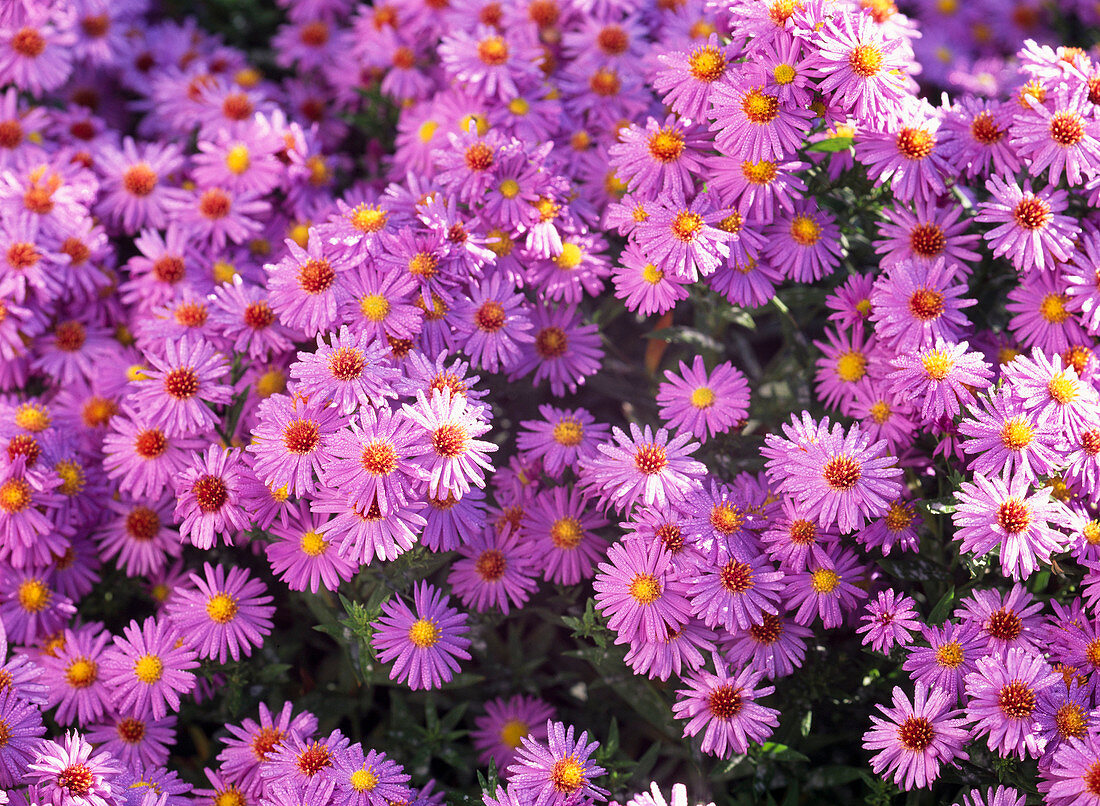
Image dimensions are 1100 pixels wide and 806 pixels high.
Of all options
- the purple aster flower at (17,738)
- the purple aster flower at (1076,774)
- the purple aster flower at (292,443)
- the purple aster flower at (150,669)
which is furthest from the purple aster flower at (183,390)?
the purple aster flower at (1076,774)

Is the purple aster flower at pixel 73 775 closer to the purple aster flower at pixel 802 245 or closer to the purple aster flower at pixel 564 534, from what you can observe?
the purple aster flower at pixel 564 534

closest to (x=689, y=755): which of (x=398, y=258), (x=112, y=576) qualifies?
(x=398, y=258)

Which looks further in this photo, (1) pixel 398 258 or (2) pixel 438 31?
(2) pixel 438 31

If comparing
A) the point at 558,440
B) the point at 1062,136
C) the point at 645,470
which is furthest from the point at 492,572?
the point at 1062,136

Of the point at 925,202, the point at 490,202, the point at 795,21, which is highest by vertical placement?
the point at 795,21

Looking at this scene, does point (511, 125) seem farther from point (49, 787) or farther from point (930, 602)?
point (49, 787)

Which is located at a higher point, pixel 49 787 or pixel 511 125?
pixel 511 125

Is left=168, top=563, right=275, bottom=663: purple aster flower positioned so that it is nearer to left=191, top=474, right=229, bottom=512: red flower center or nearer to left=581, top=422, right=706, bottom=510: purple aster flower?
left=191, top=474, right=229, bottom=512: red flower center

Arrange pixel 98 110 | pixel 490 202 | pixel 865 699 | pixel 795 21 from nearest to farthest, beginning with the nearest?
pixel 795 21 < pixel 865 699 < pixel 490 202 < pixel 98 110
